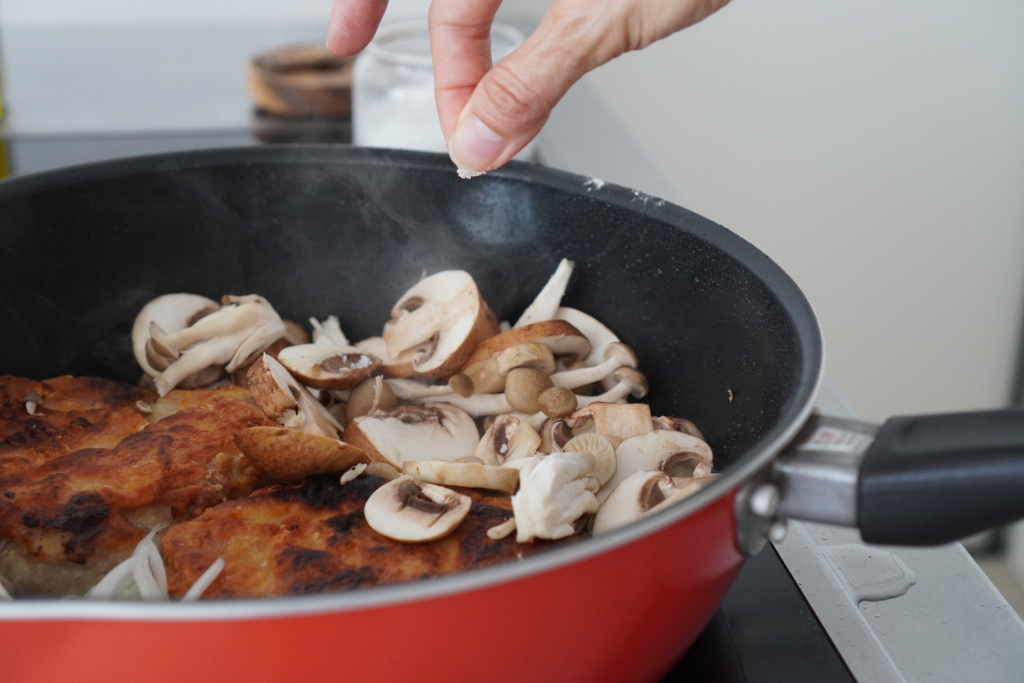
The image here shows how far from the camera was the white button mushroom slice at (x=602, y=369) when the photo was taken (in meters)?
0.97

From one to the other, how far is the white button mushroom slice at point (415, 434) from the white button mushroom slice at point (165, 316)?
278 mm

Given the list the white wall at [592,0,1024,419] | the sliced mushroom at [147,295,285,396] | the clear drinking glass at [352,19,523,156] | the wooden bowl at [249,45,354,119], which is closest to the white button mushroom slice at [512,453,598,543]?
the sliced mushroom at [147,295,285,396]

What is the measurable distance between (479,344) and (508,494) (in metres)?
0.28

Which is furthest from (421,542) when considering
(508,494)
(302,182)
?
(302,182)

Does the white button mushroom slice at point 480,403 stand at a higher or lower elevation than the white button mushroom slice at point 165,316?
lower

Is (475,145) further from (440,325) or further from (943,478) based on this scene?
(943,478)

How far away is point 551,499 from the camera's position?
0.65 m

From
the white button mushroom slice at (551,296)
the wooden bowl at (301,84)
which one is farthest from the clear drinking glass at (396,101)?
the white button mushroom slice at (551,296)

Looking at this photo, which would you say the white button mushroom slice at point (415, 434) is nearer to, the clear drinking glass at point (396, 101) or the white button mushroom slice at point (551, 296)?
the white button mushroom slice at point (551, 296)

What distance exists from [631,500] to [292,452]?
0.29 meters

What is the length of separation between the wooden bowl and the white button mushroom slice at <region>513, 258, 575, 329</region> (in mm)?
1138

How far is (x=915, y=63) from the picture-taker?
237 cm

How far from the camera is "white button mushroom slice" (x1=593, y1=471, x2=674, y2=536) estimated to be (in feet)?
2.35

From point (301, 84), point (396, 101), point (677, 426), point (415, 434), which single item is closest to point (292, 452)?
point (415, 434)
